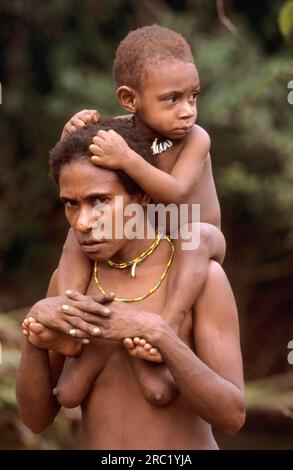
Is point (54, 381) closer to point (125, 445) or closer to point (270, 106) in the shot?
→ point (125, 445)

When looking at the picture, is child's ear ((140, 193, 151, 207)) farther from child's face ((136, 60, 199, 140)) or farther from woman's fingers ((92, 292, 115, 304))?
woman's fingers ((92, 292, 115, 304))

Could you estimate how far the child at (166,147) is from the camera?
3373 millimetres

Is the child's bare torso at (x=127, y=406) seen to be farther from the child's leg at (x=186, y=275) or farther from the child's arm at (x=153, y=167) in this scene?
the child's arm at (x=153, y=167)

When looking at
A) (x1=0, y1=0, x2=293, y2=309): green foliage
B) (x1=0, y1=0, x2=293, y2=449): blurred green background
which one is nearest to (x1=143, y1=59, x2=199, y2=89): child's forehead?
(x1=0, y1=0, x2=293, y2=309): green foliage

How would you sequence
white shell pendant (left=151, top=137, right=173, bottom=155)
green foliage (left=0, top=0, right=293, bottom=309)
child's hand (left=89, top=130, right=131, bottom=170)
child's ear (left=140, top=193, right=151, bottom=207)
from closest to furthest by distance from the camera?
child's hand (left=89, top=130, right=131, bottom=170)
child's ear (left=140, top=193, right=151, bottom=207)
white shell pendant (left=151, top=137, right=173, bottom=155)
green foliage (left=0, top=0, right=293, bottom=309)

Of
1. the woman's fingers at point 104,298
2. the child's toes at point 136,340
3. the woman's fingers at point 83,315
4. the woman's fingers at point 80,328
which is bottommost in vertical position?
the child's toes at point 136,340

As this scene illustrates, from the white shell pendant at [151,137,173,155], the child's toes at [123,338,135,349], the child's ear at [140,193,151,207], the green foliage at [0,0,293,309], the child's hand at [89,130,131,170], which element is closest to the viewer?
the child's toes at [123,338,135,349]

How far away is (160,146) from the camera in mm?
3590

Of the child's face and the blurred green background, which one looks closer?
the child's face

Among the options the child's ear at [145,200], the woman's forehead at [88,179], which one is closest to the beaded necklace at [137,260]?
the child's ear at [145,200]

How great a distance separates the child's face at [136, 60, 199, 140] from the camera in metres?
3.50

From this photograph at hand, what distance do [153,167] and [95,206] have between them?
0.21 m

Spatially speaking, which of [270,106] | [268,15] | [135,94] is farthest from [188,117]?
[268,15]

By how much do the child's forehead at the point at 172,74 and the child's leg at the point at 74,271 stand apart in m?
0.55
